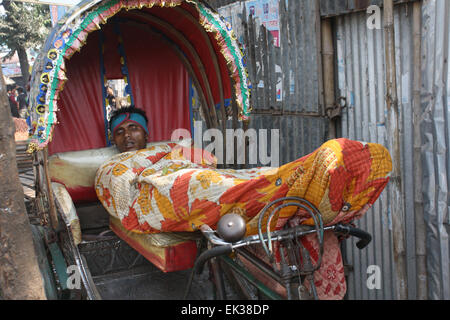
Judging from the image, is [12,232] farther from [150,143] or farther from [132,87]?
[132,87]

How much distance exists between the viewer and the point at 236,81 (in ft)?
12.4

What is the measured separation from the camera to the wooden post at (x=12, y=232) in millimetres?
2084

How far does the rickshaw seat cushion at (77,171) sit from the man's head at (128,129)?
9.2 inches

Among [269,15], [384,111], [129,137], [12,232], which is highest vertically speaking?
[269,15]

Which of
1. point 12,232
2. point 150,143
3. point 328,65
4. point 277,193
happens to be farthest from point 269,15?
point 12,232

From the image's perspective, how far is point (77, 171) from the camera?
12.8ft

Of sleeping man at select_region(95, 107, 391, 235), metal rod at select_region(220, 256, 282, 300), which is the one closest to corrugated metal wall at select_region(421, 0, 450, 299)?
sleeping man at select_region(95, 107, 391, 235)

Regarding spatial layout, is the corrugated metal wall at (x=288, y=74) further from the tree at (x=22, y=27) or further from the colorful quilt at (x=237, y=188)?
the tree at (x=22, y=27)

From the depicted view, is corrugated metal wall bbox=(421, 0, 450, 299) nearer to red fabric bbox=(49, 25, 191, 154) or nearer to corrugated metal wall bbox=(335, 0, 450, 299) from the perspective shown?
corrugated metal wall bbox=(335, 0, 450, 299)

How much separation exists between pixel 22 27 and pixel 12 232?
17825 millimetres

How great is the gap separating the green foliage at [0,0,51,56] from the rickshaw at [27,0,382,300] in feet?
49.5
